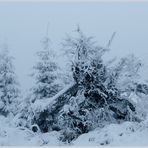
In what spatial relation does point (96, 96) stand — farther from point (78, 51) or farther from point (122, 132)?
point (122, 132)

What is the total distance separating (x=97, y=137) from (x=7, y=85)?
16.2m

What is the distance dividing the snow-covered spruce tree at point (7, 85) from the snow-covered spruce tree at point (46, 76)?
4.26 meters

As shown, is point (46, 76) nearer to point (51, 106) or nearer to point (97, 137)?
point (51, 106)

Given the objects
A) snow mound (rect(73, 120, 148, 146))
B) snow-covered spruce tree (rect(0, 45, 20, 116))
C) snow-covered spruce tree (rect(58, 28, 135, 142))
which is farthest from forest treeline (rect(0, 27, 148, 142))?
snow-covered spruce tree (rect(0, 45, 20, 116))

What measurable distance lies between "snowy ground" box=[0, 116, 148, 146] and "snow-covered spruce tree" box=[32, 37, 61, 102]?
9.32 metres

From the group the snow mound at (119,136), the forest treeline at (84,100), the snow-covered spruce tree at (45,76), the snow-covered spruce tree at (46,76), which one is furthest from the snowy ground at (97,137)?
the snow-covered spruce tree at (46,76)

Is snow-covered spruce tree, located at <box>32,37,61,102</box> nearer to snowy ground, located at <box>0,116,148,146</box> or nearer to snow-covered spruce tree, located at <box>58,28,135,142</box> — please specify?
snow-covered spruce tree, located at <box>58,28,135,142</box>

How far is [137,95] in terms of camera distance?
1353 cm

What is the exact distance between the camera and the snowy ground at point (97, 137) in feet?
30.4

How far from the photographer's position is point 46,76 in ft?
68.7

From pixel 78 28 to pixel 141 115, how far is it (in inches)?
143

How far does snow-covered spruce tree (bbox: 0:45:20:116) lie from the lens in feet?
81.8

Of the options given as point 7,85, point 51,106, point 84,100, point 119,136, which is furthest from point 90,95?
point 7,85

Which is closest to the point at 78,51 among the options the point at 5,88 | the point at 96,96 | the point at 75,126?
the point at 96,96
